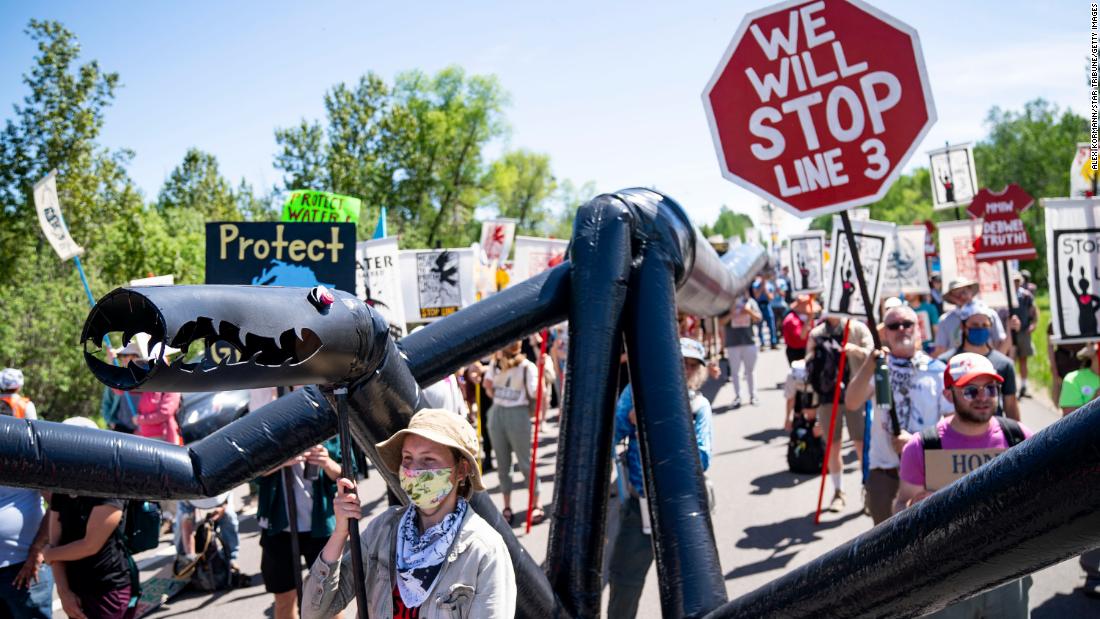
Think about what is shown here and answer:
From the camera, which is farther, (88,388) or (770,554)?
(88,388)

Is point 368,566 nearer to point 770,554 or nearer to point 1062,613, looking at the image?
point 1062,613

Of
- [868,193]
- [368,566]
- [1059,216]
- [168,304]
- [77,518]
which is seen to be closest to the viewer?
[168,304]

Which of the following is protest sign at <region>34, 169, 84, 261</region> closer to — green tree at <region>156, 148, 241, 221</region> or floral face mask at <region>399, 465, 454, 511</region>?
floral face mask at <region>399, 465, 454, 511</region>

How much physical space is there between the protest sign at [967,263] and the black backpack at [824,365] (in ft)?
17.2

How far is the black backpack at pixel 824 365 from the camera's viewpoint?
27.2ft

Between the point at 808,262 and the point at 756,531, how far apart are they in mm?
8517

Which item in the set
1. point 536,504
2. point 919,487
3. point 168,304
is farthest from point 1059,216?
point 168,304

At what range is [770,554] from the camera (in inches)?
283

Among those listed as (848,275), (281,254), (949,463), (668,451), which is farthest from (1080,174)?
(668,451)

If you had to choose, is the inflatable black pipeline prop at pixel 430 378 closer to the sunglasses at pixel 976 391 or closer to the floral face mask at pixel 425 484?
the floral face mask at pixel 425 484

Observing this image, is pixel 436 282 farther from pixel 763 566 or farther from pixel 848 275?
pixel 763 566

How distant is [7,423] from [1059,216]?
611 cm

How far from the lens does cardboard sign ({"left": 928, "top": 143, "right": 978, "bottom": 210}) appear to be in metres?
15.5

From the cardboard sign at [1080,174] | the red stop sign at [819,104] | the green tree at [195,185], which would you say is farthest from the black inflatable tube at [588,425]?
the green tree at [195,185]
